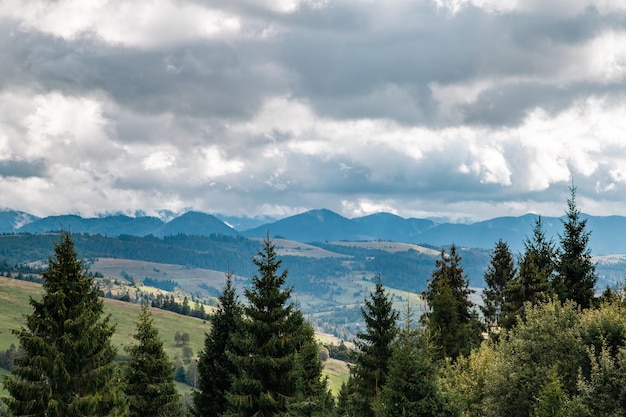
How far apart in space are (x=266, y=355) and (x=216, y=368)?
10020 mm

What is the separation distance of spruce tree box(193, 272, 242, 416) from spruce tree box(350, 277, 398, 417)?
34.4 ft

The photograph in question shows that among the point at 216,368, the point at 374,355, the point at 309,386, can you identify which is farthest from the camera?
the point at 216,368

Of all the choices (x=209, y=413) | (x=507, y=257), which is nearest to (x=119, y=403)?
(x=209, y=413)

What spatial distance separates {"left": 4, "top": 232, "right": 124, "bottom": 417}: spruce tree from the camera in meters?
34.3

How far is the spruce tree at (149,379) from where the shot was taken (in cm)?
4859

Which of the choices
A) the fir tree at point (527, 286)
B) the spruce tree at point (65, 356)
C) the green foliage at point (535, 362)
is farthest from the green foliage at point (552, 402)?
the fir tree at point (527, 286)

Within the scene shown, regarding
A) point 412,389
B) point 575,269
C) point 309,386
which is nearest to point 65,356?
point 412,389

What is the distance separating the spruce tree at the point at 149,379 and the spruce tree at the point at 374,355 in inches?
609

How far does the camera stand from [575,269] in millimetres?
64875

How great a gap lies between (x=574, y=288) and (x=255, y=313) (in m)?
38.8

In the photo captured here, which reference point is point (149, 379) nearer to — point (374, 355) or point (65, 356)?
point (65, 356)

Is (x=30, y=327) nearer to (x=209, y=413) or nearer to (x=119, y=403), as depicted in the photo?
(x=119, y=403)

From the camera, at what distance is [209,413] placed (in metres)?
51.1

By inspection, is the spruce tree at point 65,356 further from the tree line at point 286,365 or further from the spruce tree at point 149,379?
the spruce tree at point 149,379
